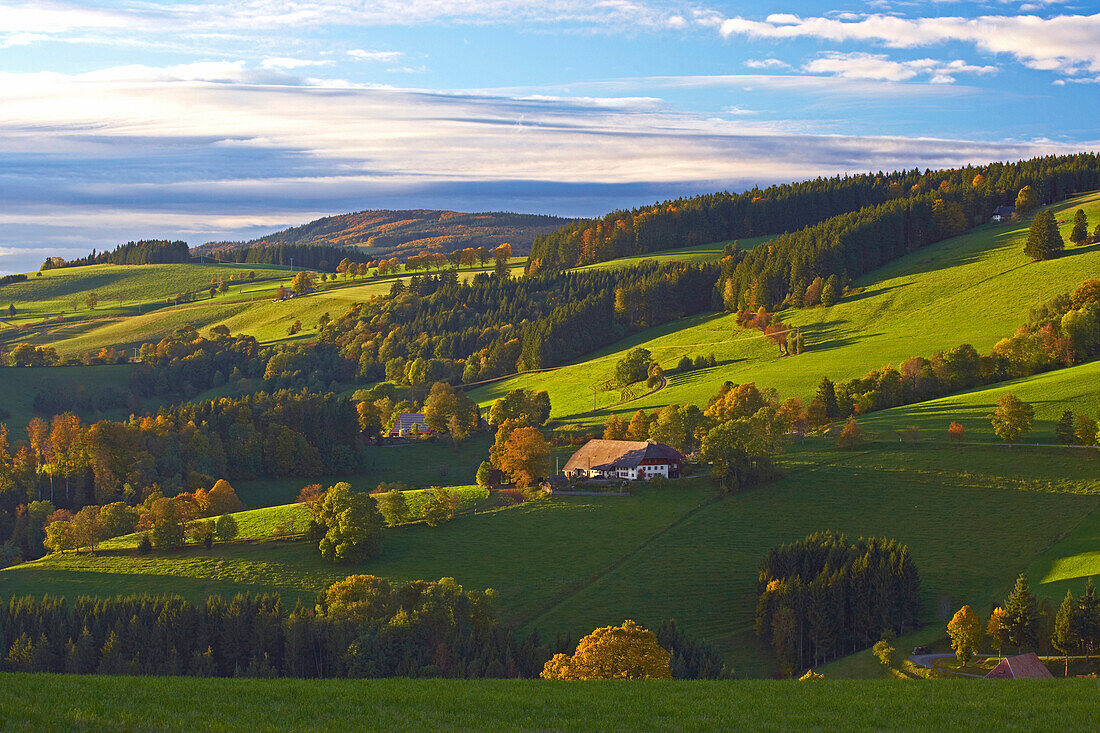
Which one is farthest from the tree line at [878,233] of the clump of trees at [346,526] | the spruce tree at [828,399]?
the clump of trees at [346,526]

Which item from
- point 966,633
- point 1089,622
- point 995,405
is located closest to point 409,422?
point 995,405

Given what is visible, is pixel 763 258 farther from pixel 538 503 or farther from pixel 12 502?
pixel 12 502

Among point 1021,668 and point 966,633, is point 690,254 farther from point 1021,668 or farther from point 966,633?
point 1021,668

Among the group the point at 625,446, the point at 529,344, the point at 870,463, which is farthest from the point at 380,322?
the point at 870,463

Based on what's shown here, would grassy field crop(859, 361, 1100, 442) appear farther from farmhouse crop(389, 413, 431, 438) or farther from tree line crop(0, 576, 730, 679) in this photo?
farmhouse crop(389, 413, 431, 438)

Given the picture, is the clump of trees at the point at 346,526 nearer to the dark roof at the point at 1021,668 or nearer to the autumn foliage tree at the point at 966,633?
the autumn foliage tree at the point at 966,633

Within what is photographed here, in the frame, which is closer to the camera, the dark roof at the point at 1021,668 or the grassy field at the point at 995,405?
the dark roof at the point at 1021,668
